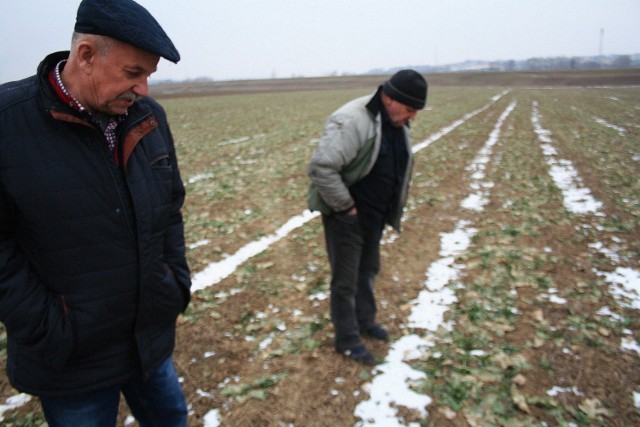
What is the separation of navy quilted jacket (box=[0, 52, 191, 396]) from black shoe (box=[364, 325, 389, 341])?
8.44 feet

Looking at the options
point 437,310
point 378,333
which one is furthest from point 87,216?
point 437,310

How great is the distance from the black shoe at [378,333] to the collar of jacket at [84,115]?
306 cm

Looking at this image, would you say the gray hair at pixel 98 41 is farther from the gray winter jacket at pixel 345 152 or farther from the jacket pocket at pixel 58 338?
the gray winter jacket at pixel 345 152

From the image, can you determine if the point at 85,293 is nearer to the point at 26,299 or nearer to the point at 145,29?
the point at 26,299

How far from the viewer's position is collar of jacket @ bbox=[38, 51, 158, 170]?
5.02 ft

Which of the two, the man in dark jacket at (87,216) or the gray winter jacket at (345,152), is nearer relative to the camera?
the man in dark jacket at (87,216)

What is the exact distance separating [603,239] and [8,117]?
7560mm

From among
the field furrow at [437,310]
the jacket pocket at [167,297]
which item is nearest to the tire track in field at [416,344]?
the field furrow at [437,310]

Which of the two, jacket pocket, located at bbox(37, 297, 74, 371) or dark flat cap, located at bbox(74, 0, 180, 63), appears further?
jacket pocket, located at bbox(37, 297, 74, 371)

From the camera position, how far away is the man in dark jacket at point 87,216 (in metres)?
1.52

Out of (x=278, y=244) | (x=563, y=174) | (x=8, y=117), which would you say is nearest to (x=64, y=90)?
(x=8, y=117)

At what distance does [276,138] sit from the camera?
54.0ft

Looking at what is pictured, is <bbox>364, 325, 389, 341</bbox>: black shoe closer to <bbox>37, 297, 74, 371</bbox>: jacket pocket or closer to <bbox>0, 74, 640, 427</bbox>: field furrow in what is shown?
<bbox>0, 74, 640, 427</bbox>: field furrow

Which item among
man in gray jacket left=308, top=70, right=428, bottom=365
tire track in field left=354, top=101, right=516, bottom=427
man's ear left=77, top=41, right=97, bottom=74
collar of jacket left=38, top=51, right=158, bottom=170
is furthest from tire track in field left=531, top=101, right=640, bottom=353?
man's ear left=77, top=41, right=97, bottom=74
